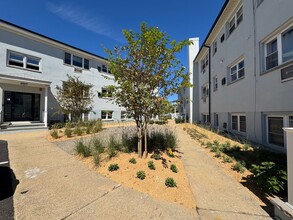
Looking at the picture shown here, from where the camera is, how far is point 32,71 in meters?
14.5

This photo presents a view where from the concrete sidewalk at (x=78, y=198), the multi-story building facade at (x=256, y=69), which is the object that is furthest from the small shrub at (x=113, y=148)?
the multi-story building facade at (x=256, y=69)

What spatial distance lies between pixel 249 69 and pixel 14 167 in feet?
36.0

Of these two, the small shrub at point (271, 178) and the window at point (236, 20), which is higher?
the window at point (236, 20)

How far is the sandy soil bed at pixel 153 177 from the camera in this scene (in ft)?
10.8

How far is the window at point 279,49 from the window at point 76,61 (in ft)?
57.9

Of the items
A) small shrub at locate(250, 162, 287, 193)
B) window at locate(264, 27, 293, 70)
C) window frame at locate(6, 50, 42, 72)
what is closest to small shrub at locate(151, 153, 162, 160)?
small shrub at locate(250, 162, 287, 193)

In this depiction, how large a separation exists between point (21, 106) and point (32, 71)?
337 centimetres

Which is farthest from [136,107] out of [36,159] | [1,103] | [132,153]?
[1,103]

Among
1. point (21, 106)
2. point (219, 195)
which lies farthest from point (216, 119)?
point (21, 106)

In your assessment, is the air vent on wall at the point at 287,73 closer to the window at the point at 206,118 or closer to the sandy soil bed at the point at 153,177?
the sandy soil bed at the point at 153,177

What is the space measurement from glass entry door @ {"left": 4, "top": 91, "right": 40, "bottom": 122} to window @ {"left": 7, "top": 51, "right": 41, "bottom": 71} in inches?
99.0

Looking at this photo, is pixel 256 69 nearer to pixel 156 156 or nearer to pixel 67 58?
pixel 156 156

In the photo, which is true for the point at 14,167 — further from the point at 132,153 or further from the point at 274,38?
the point at 274,38

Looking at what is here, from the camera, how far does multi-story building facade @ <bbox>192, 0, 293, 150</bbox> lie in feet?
20.1
